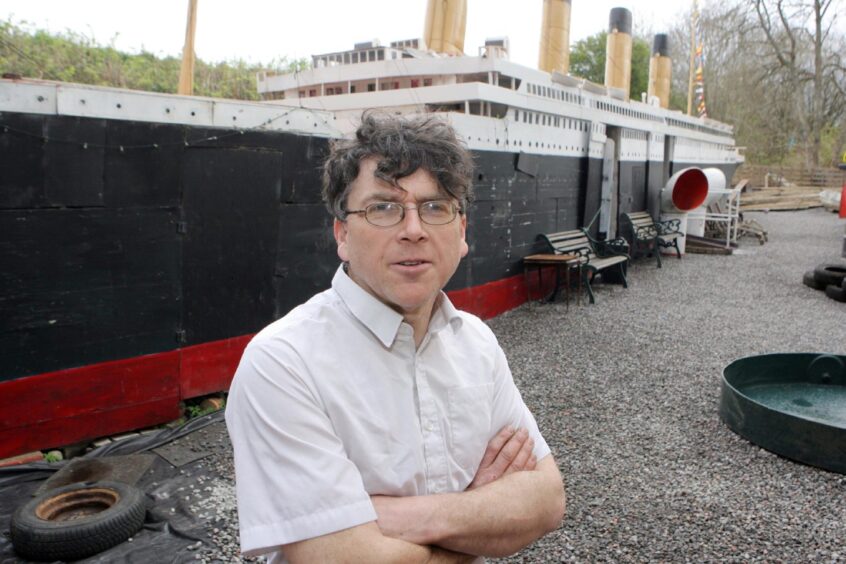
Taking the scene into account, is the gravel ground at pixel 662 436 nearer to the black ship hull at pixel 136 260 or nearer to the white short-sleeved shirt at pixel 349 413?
the black ship hull at pixel 136 260

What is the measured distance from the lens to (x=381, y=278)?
1646mm

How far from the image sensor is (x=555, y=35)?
12.8 meters

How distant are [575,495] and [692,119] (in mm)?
19245

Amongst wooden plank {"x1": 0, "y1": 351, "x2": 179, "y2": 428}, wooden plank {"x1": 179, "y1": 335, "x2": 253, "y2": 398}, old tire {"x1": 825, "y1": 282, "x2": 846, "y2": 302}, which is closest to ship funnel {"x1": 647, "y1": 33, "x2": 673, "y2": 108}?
old tire {"x1": 825, "y1": 282, "x2": 846, "y2": 302}

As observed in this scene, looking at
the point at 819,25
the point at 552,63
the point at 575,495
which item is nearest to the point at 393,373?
the point at 575,495

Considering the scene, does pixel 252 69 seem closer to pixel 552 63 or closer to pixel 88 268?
pixel 552 63

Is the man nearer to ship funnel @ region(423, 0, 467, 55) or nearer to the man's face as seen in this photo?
the man's face

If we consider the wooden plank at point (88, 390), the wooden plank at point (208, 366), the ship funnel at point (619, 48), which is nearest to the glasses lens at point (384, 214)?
the wooden plank at point (88, 390)

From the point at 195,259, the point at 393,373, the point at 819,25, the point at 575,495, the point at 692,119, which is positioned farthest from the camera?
the point at 819,25

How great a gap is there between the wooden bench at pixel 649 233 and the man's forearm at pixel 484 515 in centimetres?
1265

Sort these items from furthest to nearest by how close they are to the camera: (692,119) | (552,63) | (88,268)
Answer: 1. (692,119)
2. (552,63)
3. (88,268)

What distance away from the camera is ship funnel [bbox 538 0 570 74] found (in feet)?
41.6

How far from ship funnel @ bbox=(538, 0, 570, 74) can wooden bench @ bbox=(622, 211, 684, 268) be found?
363 centimetres

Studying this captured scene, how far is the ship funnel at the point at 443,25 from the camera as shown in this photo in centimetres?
1045
